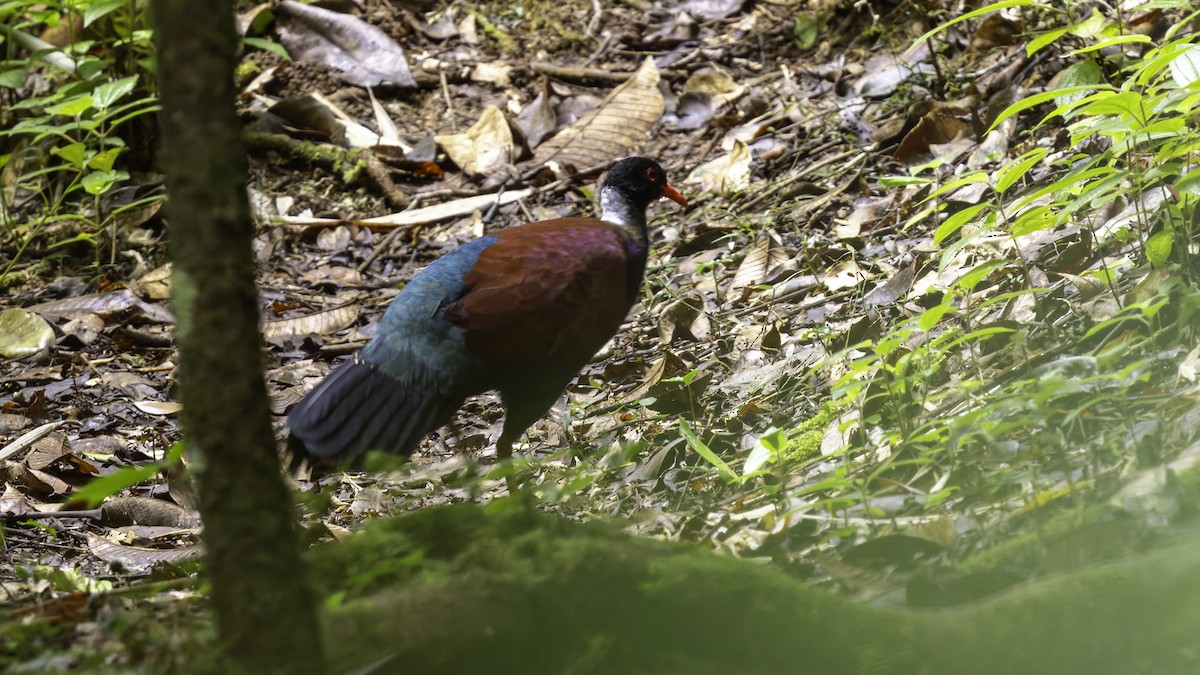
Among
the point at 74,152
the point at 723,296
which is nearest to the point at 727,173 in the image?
the point at 723,296

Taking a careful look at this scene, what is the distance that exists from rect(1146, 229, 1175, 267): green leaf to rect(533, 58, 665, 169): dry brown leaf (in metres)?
4.33

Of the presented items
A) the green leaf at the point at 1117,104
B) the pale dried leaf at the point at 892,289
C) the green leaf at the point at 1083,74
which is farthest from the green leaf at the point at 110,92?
the green leaf at the point at 1117,104

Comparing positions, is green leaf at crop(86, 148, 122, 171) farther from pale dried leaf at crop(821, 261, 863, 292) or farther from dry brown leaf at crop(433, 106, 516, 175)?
pale dried leaf at crop(821, 261, 863, 292)

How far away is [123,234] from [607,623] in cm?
573

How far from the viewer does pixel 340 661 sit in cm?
147

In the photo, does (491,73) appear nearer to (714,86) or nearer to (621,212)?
(714,86)

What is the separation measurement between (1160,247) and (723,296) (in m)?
2.43

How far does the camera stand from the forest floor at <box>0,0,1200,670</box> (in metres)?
2.29

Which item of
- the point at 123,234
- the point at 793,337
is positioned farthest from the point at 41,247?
the point at 793,337

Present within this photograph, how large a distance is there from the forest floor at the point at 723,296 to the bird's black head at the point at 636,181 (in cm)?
50

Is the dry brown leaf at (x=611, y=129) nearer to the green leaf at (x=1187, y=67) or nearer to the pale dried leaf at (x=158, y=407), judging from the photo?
the pale dried leaf at (x=158, y=407)

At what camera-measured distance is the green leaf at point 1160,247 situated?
9.37 ft

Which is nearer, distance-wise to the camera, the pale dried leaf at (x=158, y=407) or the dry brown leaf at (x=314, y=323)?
the pale dried leaf at (x=158, y=407)

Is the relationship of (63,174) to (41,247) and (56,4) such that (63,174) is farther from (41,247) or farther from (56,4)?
(56,4)
